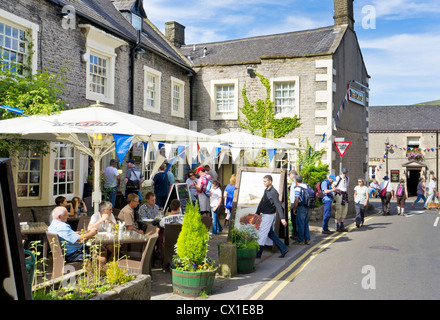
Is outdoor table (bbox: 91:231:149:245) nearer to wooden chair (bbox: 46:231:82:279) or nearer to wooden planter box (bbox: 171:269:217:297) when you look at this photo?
wooden chair (bbox: 46:231:82:279)

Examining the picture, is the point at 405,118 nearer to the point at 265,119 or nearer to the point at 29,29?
the point at 265,119

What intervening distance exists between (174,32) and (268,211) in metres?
18.3

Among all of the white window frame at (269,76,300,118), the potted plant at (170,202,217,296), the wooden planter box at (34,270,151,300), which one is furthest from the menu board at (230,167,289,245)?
the white window frame at (269,76,300,118)

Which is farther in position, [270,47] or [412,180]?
[412,180]

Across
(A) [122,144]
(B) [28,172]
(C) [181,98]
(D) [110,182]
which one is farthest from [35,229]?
(C) [181,98]

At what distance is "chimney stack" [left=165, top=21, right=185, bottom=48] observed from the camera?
2489 cm

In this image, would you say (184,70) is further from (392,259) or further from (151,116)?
(392,259)

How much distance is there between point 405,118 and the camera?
41.2 meters

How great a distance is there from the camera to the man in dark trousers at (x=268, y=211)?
30.6ft

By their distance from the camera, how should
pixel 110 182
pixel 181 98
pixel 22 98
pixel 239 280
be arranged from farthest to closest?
pixel 181 98 < pixel 110 182 < pixel 22 98 < pixel 239 280

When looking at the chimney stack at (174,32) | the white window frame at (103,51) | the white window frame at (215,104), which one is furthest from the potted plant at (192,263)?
the chimney stack at (174,32)

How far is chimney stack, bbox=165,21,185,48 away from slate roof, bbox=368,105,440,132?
2372cm
